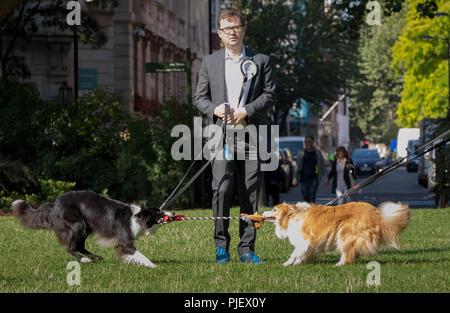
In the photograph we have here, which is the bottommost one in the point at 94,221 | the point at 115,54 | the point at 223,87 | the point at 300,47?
the point at 94,221

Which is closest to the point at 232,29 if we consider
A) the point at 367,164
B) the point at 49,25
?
the point at 49,25

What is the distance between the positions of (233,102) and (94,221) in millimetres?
1729

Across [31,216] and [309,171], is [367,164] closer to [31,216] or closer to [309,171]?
[309,171]

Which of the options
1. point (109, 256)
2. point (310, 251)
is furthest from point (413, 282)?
point (109, 256)

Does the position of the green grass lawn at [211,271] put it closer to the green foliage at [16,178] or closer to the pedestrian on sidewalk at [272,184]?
the green foliage at [16,178]

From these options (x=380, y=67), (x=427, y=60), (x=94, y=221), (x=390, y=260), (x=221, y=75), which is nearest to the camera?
(x=221, y=75)

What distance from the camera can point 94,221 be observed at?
346 inches

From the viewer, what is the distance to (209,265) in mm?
8664

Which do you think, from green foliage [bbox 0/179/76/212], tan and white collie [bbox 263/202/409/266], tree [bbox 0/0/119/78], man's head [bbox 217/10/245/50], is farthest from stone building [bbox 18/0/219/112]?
tan and white collie [bbox 263/202/409/266]

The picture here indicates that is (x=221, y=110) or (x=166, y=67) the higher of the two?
(x=166, y=67)

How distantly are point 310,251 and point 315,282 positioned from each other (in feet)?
3.58

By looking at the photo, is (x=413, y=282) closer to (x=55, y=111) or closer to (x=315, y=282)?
(x=315, y=282)

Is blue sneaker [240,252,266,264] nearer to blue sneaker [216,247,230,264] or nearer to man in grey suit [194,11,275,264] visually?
man in grey suit [194,11,275,264]

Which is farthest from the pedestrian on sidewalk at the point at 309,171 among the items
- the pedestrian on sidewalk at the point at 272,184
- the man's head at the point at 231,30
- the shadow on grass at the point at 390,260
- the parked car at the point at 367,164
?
the parked car at the point at 367,164
